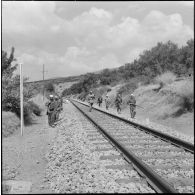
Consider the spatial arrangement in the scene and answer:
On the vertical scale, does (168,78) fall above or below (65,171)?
above

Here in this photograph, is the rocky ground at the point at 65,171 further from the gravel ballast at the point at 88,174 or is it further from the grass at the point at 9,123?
the grass at the point at 9,123

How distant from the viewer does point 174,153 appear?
9539mm

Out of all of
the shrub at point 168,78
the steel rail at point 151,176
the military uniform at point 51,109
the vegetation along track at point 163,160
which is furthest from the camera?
the military uniform at point 51,109

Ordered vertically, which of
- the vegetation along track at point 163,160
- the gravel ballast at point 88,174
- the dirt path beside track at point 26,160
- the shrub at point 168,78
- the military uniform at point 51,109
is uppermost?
the shrub at point 168,78

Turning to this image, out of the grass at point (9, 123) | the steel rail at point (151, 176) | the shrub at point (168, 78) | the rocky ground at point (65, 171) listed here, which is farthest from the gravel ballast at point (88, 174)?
the grass at point (9, 123)

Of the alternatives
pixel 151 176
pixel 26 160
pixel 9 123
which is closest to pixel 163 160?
pixel 151 176

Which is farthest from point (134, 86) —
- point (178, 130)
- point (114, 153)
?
point (114, 153)

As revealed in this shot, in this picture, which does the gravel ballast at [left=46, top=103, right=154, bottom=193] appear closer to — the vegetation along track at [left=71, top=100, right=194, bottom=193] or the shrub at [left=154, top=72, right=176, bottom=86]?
the vegetation along track at [left=71, top=100, right=194, bottom=193]

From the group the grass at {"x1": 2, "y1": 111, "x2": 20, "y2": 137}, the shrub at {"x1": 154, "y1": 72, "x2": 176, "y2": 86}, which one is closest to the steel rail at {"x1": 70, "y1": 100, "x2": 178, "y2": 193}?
the shrub at {"x1": 154, "y1": 72, "x2": 176, "y2": 86}

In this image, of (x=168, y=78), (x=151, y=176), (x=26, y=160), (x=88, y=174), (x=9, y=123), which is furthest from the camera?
(x=168, y=78)

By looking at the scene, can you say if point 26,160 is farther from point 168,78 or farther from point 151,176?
point 168,78

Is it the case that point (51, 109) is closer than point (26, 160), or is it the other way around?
point (26, 160)

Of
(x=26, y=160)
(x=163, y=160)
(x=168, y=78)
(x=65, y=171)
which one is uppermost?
(x=168, y=78)

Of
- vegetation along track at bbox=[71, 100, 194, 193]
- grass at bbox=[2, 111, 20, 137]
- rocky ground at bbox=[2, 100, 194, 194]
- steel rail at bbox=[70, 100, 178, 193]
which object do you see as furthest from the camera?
grass at bbox=[2, 111, 20, 137]
